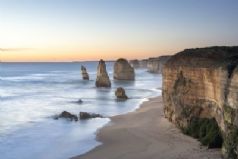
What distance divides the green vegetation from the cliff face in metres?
0.47

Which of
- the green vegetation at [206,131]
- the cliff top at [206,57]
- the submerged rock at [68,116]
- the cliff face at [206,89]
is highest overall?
the cliff top at [206,57]

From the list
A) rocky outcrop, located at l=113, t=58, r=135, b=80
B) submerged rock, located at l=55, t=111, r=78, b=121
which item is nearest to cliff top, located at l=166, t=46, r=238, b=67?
submerged rock, located at l=55, t=111, r=78, b=121

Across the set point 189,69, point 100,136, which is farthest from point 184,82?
point 100,136

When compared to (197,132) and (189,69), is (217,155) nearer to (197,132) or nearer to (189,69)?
(197,132)

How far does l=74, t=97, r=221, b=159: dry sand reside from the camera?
2373 centimetres

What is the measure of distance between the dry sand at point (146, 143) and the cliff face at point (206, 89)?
1444mm

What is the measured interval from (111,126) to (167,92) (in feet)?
20.0

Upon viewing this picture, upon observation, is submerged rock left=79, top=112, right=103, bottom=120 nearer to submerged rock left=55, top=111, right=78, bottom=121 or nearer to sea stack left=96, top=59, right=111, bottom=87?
submerged rock left=55, top=111, right=78, bottom=121

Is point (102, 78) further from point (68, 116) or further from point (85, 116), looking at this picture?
point (85, 116)

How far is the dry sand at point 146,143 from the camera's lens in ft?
77.9

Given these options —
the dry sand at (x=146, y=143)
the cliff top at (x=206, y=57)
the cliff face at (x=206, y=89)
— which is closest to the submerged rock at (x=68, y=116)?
the dry sand at (x=146, y=143)

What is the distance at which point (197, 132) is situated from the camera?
2725 centimetres

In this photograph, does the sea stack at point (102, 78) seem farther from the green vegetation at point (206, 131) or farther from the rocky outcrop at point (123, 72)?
the green vegetation at point (206, 131)

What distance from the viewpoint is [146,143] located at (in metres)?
27.3
